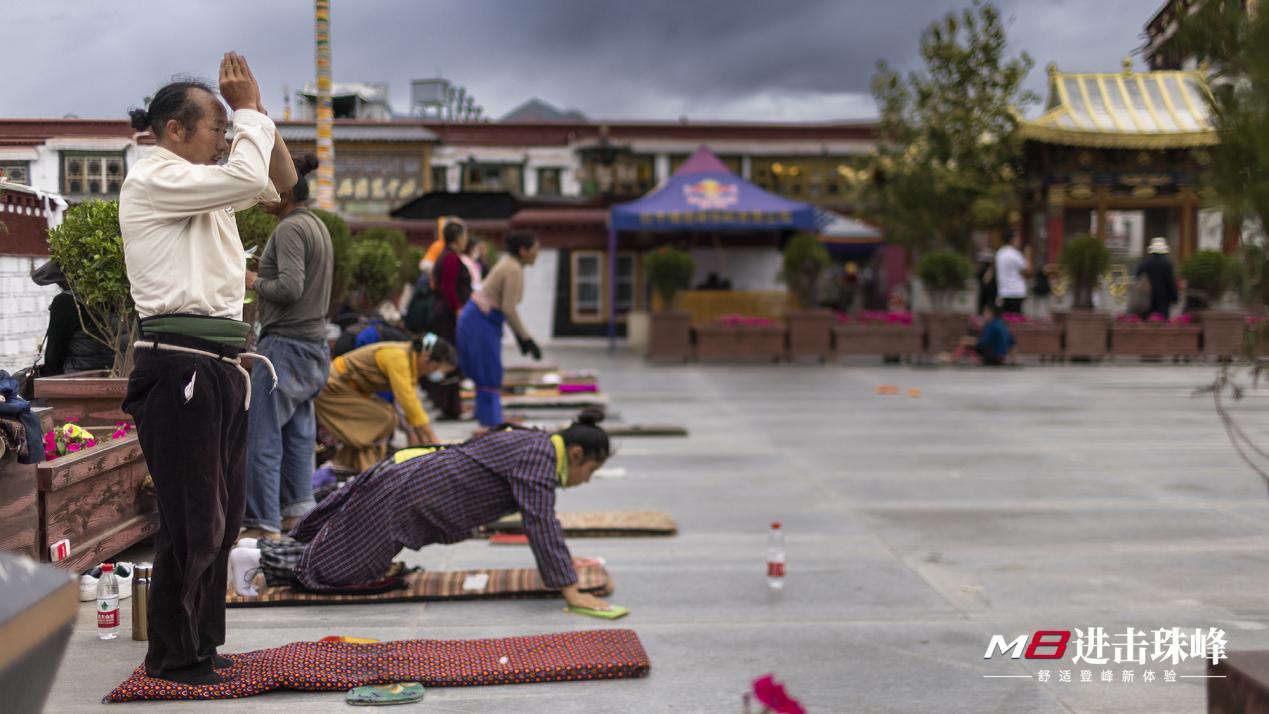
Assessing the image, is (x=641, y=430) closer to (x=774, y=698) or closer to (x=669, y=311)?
(x=774, y=698)

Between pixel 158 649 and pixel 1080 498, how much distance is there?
253 inches

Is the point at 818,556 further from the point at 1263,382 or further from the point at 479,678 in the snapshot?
the point at 1263,382

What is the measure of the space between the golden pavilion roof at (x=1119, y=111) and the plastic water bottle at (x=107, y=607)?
26277mm

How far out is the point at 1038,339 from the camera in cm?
A: 2184

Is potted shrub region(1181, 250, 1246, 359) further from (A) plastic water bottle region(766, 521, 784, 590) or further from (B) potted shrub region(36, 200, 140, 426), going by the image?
(B) potted shrub region(36, 200, 140, 426)

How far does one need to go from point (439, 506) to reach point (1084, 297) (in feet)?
66.4

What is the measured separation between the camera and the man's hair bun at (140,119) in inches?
161

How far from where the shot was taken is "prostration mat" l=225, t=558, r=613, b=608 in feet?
17.9

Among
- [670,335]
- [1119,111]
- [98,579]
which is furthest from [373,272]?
[1119,111]

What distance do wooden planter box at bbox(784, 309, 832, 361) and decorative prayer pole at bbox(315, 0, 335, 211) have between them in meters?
12.1

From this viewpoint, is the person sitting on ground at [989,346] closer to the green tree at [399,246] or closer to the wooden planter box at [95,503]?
the green tree at [399,246]

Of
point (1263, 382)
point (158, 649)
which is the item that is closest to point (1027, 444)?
point (1263, 382)

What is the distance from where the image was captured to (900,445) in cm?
1116

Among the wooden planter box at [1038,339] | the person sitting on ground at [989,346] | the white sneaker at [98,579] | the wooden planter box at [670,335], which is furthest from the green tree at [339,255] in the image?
the wooden planter box at [1038,339]
